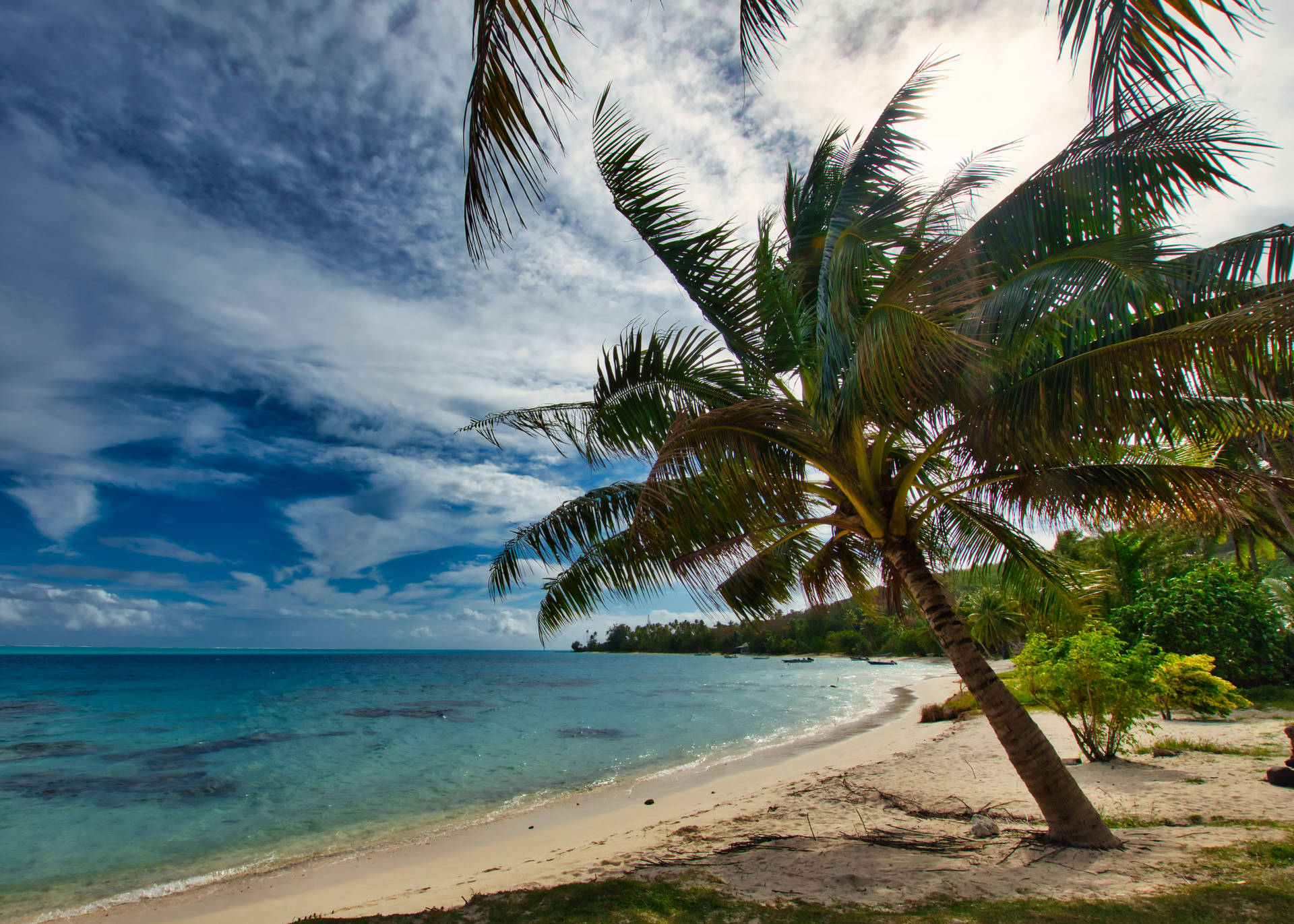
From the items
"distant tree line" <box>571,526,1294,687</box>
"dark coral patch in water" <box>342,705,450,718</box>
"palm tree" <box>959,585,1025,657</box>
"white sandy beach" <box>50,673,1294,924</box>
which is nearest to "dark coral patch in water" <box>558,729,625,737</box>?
"distant tree line" <box>571,526,1294,687</box>

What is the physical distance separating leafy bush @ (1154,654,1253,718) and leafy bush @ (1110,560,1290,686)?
3890 mm

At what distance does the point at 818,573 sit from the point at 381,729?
19681 mm

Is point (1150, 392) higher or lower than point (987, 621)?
higher

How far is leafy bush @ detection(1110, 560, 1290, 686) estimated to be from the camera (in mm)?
12266

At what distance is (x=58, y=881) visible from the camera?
702 cm

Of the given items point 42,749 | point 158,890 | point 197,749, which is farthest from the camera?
point 197,749

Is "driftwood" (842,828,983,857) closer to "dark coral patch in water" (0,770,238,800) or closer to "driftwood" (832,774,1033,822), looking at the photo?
"driftwood" (832,774,1033,822)

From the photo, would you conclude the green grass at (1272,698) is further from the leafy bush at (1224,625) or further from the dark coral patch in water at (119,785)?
the dark coral patch in water at (119,785)

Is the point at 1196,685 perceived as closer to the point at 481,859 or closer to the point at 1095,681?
the point at 1095,681

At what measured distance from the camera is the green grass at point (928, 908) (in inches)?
119

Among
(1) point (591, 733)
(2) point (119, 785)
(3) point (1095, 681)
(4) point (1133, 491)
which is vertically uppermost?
(4) point (1133, 491)

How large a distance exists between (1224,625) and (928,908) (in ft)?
44.5

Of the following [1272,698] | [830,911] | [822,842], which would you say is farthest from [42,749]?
[1272,698]

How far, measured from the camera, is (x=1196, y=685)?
29.0ft
